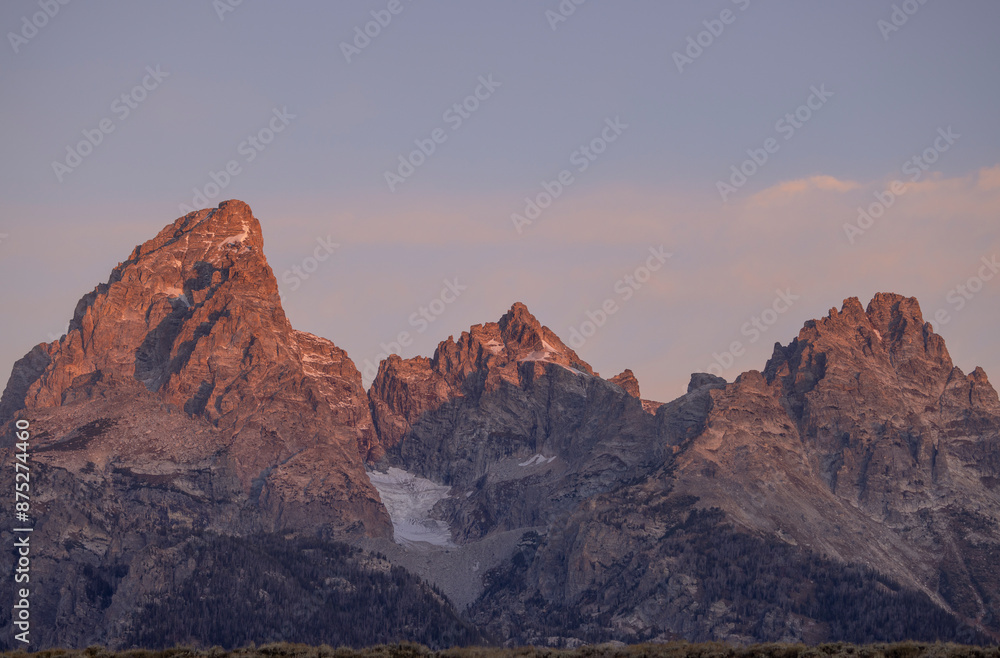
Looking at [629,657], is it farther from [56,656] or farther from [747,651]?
[56,656]

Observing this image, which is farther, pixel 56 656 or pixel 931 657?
pixel 56 656

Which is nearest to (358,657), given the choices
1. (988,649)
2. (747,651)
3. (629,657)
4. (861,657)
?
(629,657)

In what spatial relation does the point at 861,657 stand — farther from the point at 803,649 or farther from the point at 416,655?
the point at 416,655

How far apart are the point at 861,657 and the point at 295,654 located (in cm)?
4443

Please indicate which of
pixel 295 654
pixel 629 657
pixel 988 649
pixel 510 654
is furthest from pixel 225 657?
pixel 988 649

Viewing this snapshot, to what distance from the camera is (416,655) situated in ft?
376

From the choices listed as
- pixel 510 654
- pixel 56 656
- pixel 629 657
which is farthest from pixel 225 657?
pixel 629 657

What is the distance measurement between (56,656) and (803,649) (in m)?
59.9

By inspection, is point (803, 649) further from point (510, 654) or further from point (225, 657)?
point (225, 657)

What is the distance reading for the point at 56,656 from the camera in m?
112

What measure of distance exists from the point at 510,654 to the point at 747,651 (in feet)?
63.8

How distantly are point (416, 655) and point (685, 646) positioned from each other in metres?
22.2

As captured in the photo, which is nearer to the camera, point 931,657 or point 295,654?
point 931,657

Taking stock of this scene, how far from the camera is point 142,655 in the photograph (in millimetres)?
114375
